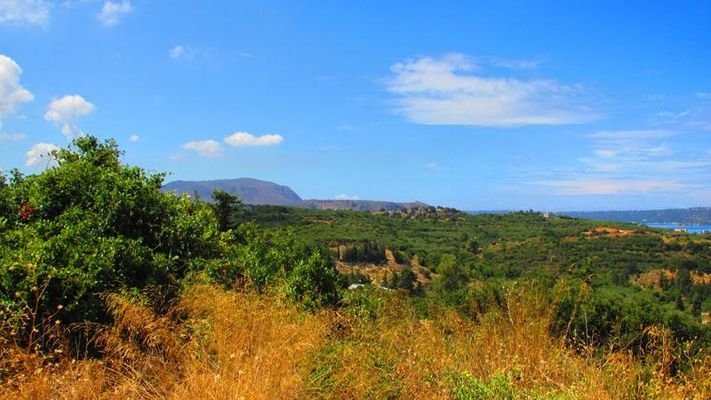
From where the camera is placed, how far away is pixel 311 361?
4.32m

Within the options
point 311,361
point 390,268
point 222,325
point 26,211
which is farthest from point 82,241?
point 390,268

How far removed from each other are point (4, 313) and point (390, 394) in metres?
3.29

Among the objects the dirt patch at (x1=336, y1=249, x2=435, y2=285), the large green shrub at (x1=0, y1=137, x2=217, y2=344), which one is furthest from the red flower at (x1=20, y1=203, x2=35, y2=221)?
the dirt patch at (x1=336, y1=249, x2=435, y2=285)

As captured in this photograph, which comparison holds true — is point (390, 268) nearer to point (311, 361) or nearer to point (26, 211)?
point (26, 211)

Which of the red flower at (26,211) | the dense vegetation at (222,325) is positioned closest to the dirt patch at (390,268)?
the dense vegetation at (222,325)

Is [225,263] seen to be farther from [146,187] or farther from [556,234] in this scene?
[556,234]

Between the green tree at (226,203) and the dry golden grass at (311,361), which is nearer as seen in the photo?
the dry golden grass at (311,361)

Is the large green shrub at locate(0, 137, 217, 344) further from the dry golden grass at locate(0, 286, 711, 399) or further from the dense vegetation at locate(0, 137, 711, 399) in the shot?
the dry golden grass at locate(0, 286, 711, 399)

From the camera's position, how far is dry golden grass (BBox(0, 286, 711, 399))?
3.62 m

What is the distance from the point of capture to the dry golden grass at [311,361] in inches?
143

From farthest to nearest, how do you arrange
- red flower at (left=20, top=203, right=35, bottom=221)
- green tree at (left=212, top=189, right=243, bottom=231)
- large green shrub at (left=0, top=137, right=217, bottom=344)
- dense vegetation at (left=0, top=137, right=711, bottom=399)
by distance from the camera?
green tree at (left=212, top=189, right=243, bottom=231), red flower at (left=20, top=203, right=35, bottom=221), large green shrub at (left=0, top=137, right=217, bottom=344), dense vegetation at (left=0, top=137, right=711, bottom=399)

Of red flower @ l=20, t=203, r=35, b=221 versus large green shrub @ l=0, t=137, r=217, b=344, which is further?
red flower @ l=20, t=203, r=35, b=221

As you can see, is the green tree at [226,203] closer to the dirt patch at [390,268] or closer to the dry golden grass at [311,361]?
the dry golden grass at [311,361]

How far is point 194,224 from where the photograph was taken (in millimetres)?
7988
